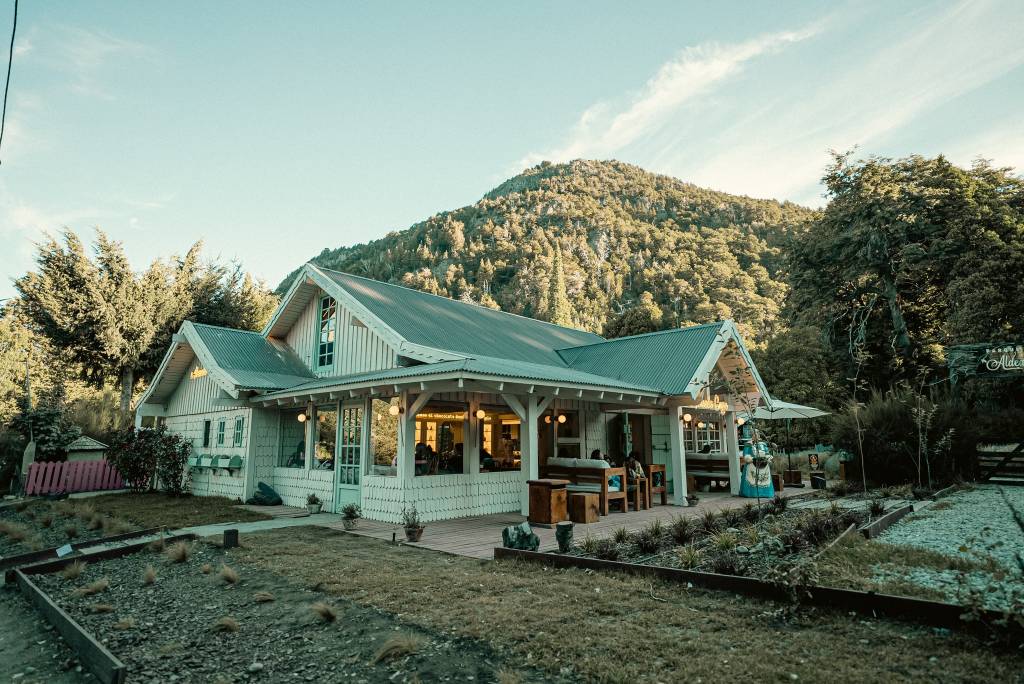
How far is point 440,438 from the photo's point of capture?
1395 centimetres

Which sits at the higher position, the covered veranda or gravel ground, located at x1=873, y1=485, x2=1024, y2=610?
the covered veranda

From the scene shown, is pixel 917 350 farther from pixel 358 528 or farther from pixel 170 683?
pixel 170 683

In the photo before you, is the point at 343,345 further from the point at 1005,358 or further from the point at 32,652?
the point at 1005,358

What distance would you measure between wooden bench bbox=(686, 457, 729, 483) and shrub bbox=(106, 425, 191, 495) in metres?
15.1

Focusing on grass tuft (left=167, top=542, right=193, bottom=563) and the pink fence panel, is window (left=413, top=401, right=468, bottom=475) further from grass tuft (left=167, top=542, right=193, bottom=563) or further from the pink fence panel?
the pink fence panel

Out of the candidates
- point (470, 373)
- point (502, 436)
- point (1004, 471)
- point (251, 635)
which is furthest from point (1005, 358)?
point (251, 635)

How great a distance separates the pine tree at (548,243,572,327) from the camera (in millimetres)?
67312

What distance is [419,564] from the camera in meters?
6.44

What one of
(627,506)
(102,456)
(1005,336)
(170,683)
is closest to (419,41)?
(627,506)

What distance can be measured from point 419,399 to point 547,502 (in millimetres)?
3023

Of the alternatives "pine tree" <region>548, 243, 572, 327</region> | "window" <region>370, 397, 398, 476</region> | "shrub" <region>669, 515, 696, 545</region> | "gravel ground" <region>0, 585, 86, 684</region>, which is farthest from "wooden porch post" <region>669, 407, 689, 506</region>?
"pine tree" <region>548, 243, 572, 327</region>

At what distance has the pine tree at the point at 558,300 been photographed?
6731 cm

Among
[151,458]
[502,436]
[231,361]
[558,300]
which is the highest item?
[558,300]

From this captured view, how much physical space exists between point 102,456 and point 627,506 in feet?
61.9
